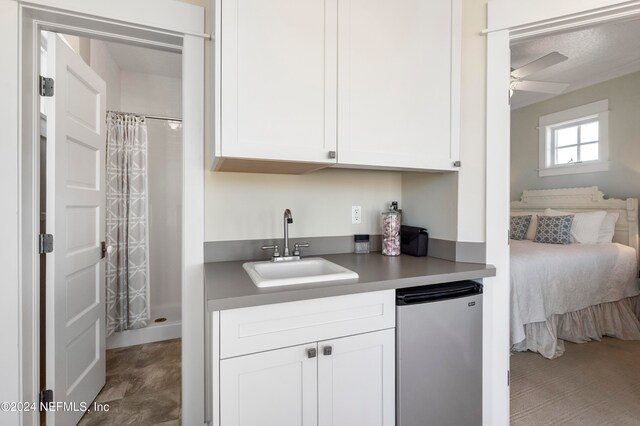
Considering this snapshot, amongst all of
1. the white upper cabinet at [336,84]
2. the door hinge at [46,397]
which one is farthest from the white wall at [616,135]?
the door hinge at [46,397]

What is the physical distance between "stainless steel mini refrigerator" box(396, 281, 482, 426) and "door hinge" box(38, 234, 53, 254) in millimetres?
1607

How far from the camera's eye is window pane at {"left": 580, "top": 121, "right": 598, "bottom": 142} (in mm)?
3789

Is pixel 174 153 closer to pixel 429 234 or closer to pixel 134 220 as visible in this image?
pixel 134 220

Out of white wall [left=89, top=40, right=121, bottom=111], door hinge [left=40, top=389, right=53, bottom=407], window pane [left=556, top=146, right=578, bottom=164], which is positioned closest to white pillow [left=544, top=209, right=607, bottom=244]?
window pane [left=556, top=146, right=578, bottom=164]

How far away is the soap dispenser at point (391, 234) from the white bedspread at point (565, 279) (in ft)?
4.05

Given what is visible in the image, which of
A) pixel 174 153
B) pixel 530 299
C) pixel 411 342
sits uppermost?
pixel 174 153

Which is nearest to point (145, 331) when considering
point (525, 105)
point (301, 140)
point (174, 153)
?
point (174, 153)

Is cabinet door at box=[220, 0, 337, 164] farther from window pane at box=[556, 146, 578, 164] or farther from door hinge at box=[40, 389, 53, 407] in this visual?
window pane at box=[556, 146, 578, 164]

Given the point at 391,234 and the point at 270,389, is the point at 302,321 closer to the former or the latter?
the point at 270,389

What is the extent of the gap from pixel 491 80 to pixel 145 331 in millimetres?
3177

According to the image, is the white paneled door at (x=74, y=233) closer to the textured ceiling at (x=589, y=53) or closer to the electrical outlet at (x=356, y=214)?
the electrical outlet at (x=356, y=214)

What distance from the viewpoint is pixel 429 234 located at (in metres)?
1.79

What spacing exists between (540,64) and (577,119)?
2.16 m

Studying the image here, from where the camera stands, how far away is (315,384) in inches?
44.2
